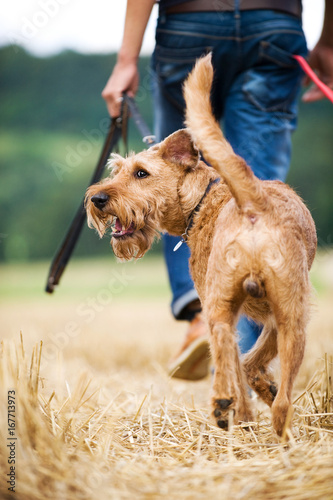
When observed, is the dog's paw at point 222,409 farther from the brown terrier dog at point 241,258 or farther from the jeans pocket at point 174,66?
the jeans pocket at point 174,66

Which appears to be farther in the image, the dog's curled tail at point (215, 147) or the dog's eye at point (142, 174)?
the dog's eye at point (142, 174)

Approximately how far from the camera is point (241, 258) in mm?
1487

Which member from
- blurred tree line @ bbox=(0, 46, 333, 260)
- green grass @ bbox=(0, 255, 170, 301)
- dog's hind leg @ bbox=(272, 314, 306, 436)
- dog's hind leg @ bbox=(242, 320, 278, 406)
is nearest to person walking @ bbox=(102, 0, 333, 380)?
dog's hind leg @ bbox=(242, 320, 278, 406)

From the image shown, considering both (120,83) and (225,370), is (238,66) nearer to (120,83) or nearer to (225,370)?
(120,83)

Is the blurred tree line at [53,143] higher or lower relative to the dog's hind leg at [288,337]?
higher

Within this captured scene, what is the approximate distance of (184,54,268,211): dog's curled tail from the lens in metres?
1.53

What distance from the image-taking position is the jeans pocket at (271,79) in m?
2.32

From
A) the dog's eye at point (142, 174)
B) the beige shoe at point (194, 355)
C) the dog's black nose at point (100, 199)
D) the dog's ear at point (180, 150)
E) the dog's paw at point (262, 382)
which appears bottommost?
the beige shoe at point (194, 355)

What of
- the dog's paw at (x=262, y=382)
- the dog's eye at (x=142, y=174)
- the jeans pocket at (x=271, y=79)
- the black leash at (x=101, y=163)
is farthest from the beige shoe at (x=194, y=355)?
the jeans pocket at (x=271, y=79)

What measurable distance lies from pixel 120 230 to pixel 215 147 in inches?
25.4

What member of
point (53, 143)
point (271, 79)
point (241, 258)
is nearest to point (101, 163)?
point (271, 79)

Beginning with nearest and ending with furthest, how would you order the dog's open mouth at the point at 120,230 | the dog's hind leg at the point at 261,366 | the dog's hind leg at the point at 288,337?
the dog's hind leg at the point at 288,337
the dog's hind leg at the point at 261,366
the dog's open mouth at the point at 120,230

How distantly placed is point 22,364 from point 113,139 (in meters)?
1.43

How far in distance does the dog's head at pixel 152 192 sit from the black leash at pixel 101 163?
0.27 meters
